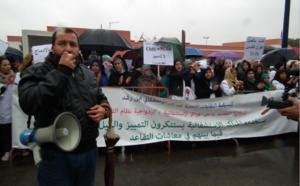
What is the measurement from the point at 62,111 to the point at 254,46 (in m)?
5.30

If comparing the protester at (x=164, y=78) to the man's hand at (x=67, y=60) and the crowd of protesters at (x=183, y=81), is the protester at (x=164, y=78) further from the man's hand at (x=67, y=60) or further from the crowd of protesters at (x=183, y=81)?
the man's hand at (x=67, y=60)

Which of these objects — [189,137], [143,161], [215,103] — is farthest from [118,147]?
[215,103]

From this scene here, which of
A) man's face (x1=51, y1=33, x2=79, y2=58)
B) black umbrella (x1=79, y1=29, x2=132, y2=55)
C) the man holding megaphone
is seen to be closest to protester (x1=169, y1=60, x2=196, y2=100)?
black umbrella (x1=79, y1=29, x2=132, y2=55)

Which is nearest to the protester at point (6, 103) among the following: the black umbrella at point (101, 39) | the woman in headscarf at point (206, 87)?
the black umbrella at point (101, 39)

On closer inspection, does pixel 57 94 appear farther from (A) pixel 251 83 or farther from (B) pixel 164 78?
(A) pixel 251 83

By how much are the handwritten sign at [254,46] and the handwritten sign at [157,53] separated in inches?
93.5

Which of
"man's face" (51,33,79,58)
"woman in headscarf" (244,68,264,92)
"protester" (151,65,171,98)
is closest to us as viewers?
"man's face" (51,33,79,58)

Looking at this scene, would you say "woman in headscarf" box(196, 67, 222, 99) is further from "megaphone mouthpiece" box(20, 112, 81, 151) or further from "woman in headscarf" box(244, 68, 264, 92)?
"megaphone mouthpiece" box(20, 112, 81, 151)

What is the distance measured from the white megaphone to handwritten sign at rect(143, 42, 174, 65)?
9.71 ft

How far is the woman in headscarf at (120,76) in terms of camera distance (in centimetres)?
443

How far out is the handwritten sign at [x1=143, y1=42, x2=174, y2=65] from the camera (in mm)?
4324

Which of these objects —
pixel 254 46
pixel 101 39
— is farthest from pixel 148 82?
pixel 254 46

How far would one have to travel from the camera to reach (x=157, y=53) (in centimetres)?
437

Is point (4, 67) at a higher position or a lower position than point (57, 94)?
higher
